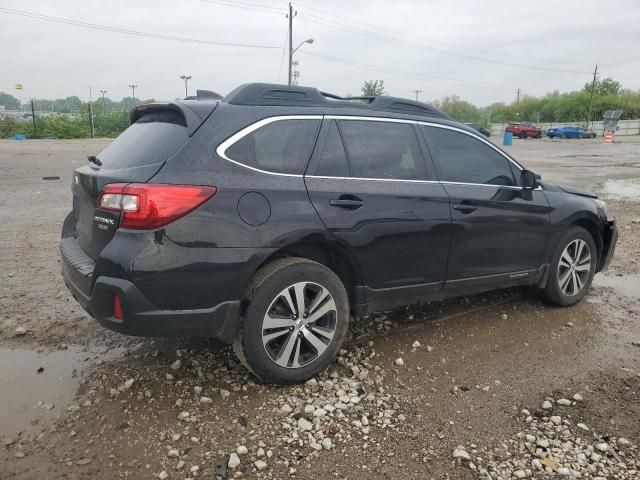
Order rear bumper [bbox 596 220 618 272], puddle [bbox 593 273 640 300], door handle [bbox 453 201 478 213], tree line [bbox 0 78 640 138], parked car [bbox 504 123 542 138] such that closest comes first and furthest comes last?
1. door handle [bbox 453 201 478 213]
2. rear bumper [bbox 596 220 618 272]
3. puddle [bbox 593 273 640 300]
4. tree line [bbox 0 78 640 138]
5. parked car [bbox 504 123 542 138]

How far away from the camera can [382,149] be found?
3646 mm

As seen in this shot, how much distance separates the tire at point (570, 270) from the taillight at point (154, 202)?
129 inches

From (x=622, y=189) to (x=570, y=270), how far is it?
10165 millimetres

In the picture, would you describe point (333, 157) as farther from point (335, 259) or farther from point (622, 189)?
point (622, 189)

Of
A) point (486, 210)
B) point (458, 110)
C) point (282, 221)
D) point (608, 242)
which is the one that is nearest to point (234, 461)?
point (282, 221)

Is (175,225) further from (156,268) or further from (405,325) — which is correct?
(405,325)

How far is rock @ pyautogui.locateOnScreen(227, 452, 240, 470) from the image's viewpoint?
2.54m

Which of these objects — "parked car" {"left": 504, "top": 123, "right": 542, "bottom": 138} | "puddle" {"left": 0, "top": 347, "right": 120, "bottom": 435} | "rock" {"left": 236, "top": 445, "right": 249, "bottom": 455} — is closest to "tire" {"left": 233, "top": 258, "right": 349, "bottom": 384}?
"rock" {"left": 236, "top": 445, "right": 249, "bottom": 455}

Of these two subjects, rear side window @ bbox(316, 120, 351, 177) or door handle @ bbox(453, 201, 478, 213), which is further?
door handle @ bbox(453, 201, 478, 213)

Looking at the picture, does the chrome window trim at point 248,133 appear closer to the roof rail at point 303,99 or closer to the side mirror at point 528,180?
the roof rail at point 303,99

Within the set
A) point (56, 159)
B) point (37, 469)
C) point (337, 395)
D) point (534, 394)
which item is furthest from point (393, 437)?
point (56, 159)

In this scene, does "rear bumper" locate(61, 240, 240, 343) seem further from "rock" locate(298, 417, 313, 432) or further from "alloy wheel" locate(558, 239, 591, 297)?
"alloy wheel" locate(558, 239, 591, 297)

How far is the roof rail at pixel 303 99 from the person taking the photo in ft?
10.8

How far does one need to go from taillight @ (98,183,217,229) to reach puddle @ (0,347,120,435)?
1208 mm
